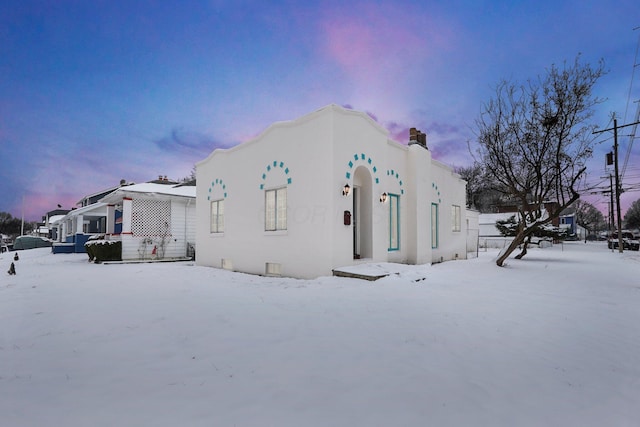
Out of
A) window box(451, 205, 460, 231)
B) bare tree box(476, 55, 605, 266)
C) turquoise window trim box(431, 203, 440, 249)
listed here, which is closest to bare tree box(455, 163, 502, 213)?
window box(451, 205, 460, 231)

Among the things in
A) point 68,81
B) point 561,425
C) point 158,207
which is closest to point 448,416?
point 561,425

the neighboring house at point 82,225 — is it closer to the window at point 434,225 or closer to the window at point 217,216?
the window at point 217,216

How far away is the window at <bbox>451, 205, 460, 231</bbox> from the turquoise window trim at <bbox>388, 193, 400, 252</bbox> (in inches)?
191

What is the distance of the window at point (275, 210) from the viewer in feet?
29.7

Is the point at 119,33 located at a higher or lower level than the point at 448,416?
higher

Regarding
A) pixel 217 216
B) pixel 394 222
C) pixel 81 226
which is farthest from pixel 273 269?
pixel 81 226

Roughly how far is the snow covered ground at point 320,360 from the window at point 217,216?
595cm

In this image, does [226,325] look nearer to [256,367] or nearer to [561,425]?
[256,367]

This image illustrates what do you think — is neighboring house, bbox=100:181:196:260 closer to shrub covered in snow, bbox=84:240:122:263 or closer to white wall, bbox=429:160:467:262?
shrub covered in snow, bbox=84:240:122:263

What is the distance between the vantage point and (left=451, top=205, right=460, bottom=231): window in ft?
45.1

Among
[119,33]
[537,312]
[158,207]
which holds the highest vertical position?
[119,33]

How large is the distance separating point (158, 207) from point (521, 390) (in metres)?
16.3

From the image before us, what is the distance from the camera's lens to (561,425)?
197 cm

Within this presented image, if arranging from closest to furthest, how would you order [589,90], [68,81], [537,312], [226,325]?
[226,325], [537,312], [68,81], [589,90]
